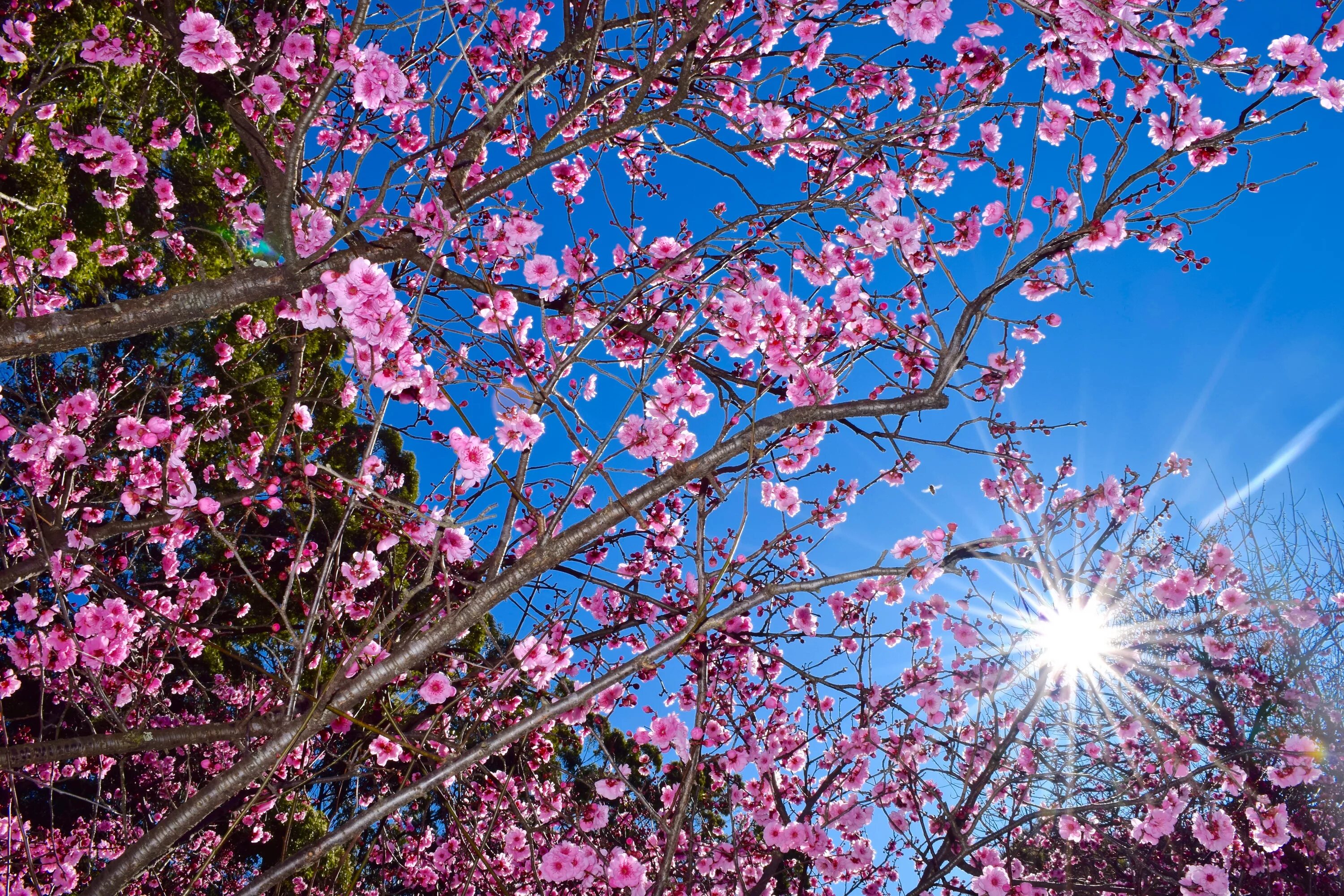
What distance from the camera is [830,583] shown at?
9.79 ft

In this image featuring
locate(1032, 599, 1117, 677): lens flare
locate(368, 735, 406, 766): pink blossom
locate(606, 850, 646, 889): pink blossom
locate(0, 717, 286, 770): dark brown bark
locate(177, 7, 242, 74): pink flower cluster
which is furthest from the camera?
locate(368, 735, 406, 766): pink blossom

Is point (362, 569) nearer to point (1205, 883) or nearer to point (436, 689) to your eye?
point (436, 689)

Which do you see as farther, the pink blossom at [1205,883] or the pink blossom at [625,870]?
the pink blossom at [1205,883]

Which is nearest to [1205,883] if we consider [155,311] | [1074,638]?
[1074,638]

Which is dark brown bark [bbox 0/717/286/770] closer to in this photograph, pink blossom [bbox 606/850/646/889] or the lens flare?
pink blossom [bbox 606/850/646/889]

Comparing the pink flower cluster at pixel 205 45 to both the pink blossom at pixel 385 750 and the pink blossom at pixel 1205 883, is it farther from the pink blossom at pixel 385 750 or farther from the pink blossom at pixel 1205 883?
the pink blossom at pixel 1205 883

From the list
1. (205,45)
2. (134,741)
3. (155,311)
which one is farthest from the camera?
(205,45)

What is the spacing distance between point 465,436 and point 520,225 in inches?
56.3

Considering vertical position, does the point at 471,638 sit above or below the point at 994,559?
above

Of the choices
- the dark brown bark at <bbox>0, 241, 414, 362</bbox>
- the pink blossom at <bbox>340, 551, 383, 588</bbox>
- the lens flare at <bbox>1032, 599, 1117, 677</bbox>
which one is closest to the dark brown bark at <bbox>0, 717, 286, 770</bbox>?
the dark brown bark at <bbox>0, 241, 414, 362</bbox>

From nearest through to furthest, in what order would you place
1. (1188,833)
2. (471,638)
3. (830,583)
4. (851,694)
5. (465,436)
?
(830,583) < (465,436) < (851,694) < (1188,833) < (471,638)

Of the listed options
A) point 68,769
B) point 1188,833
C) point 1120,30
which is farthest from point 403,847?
point 1120,30

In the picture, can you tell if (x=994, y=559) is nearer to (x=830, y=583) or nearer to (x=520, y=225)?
(x=830, y=583)

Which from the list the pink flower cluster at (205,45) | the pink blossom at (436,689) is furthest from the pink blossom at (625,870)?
the pink flower cluster at (205,45)
